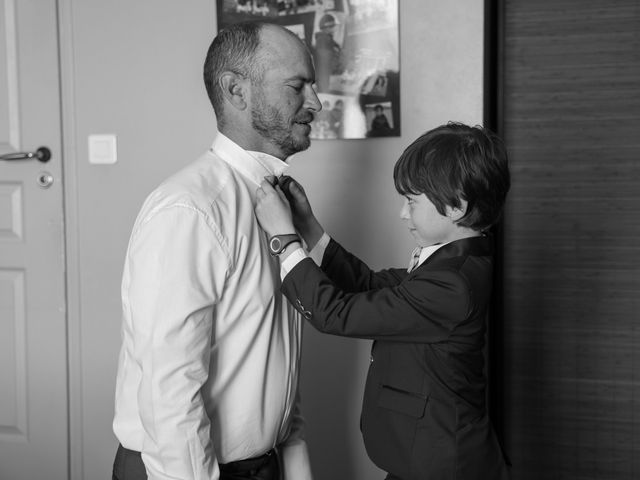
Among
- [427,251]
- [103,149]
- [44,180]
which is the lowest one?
[427,251]

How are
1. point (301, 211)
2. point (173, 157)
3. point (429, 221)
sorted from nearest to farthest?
point (429, 221) < point (301, 211) < point (173, 157)

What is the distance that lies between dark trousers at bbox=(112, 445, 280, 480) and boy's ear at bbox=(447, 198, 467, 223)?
0.59 meters

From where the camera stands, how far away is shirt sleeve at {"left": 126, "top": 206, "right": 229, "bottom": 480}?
1.22m

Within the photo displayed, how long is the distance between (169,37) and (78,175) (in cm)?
56

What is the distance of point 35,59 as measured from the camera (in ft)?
8.59

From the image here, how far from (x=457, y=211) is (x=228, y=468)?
0.66 m

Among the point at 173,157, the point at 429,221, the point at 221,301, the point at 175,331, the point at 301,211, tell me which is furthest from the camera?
the point at 173,157

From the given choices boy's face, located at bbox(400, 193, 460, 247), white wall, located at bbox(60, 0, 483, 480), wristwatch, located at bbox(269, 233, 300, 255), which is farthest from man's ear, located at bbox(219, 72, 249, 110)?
white wall, located at bbox(60, 0, 483, 480)

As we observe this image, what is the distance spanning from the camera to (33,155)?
262cm

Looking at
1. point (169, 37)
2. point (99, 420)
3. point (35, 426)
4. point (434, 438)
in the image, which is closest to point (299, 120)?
point (434, 438)

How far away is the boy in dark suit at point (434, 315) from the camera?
147 cm

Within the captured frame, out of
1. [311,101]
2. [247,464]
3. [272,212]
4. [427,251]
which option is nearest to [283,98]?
[311,101]

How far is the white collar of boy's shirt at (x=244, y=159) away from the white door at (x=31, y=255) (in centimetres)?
137

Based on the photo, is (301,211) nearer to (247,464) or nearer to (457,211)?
(457,211)
